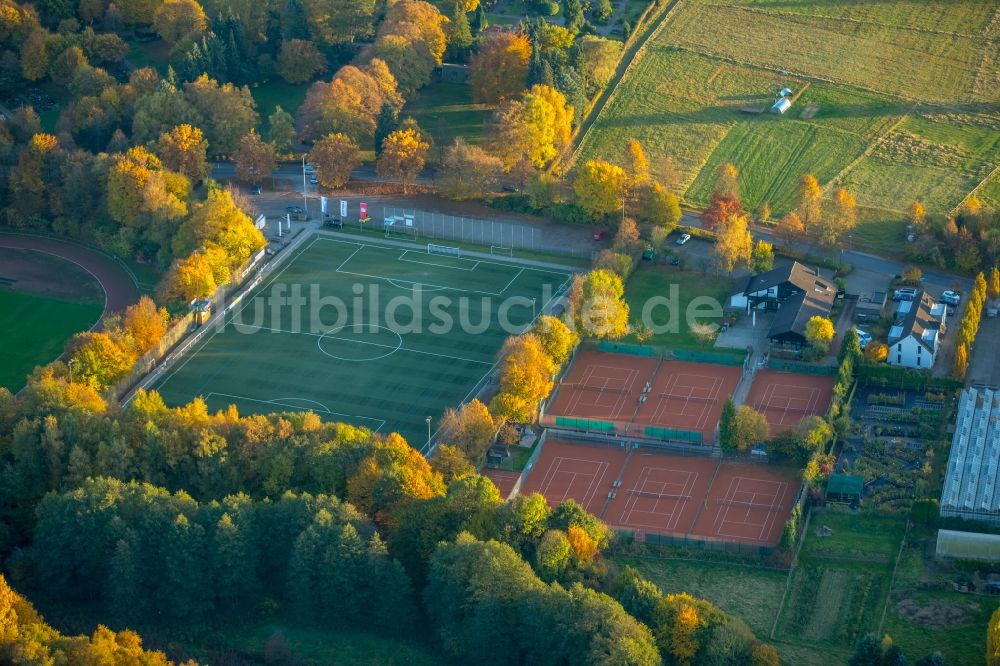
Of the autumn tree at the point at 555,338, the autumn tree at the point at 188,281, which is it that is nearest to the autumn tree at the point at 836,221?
the autumn tree at the point at 555,338

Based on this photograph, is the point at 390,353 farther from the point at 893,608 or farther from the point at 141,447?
the point at 893,608

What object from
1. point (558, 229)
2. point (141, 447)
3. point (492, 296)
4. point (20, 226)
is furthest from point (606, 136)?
point (141, 447)

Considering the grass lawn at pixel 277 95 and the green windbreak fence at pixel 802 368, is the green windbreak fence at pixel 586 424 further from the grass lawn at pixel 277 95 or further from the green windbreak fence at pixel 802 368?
the grass lawn at pixel 277 95

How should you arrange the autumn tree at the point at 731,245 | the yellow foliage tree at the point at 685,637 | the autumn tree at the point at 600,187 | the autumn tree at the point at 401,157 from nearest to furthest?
the yellow foliage tree at the point at 685,637 → the autumn tree at the point at 731,245 → the autumn tree at the point at 600,187 → the autumn tree at the point at 401,157

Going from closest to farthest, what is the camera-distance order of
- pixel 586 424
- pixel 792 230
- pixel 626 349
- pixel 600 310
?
pixel 586 424 → pixel 600 310 → pixel 626 349 → pixel 792 230

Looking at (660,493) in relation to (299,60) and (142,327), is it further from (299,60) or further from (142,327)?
(299,60)

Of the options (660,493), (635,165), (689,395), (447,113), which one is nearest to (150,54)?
(447,113)
